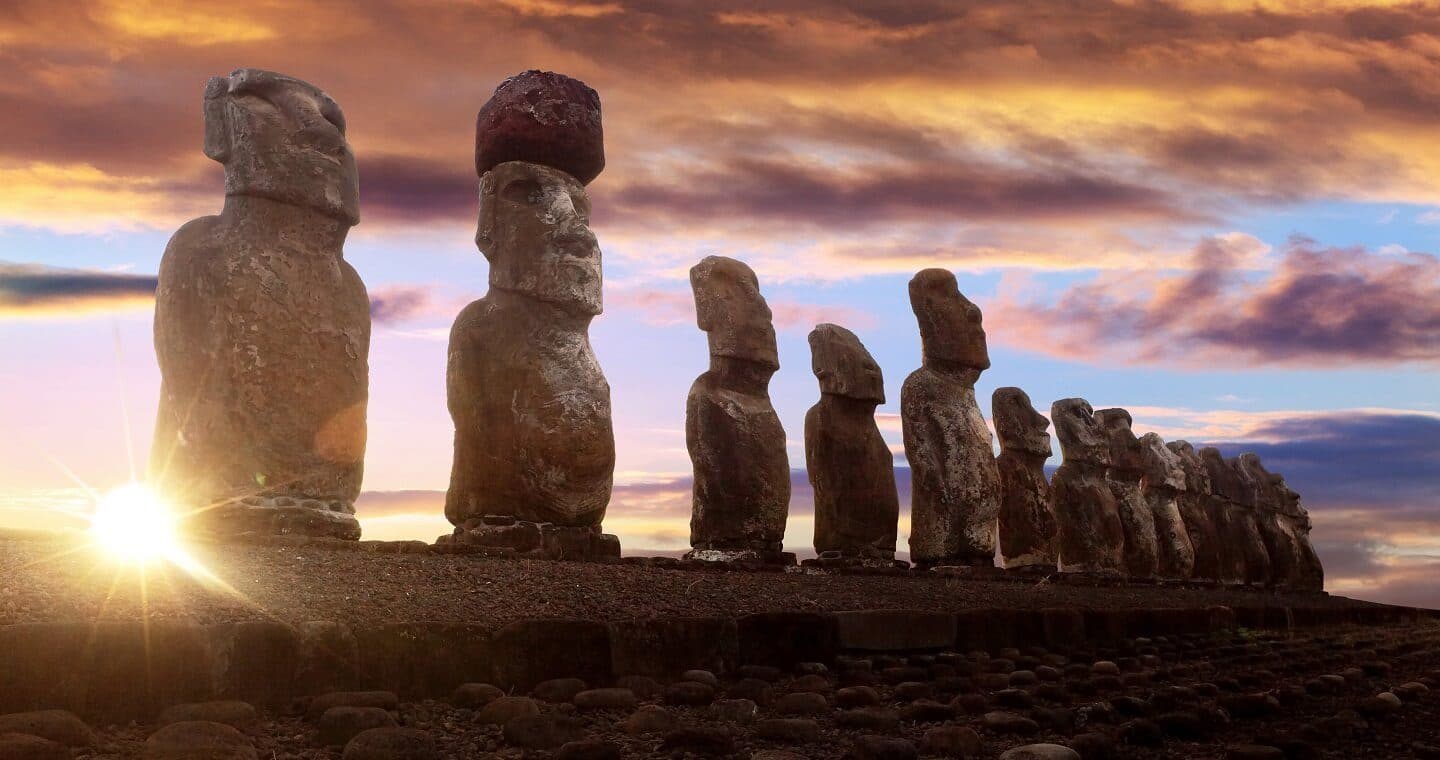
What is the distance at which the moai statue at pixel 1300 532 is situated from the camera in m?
23.4

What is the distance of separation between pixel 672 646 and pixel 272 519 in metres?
2.70

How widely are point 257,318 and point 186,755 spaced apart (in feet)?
14.0

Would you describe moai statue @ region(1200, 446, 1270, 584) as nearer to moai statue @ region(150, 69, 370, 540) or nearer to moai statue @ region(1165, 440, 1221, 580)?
moai statue @ region(1165, 440, 1221, 580)

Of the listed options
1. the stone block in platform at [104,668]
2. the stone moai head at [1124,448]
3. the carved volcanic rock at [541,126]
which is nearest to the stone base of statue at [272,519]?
the stone block in platform at [104,668]

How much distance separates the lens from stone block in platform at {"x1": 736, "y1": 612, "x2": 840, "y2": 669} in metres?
6.01

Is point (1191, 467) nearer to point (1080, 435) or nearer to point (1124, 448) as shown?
point (1124, 448)

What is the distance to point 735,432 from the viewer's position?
10.8 meters

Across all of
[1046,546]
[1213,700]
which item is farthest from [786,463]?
[1213,700]

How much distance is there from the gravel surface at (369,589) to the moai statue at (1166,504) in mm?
11818

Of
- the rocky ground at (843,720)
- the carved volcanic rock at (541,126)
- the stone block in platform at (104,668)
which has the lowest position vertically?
the rocky ground at (843,720)

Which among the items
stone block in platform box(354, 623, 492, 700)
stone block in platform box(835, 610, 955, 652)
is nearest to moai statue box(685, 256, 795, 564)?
stone block in platform box(835, 610, 955, 652)

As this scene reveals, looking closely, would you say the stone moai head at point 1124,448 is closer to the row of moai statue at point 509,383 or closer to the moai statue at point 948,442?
the moai statue at point 948,442

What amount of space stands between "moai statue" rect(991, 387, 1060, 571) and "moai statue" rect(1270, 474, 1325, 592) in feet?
35.7

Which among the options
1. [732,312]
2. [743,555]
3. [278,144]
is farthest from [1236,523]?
[278,144]
